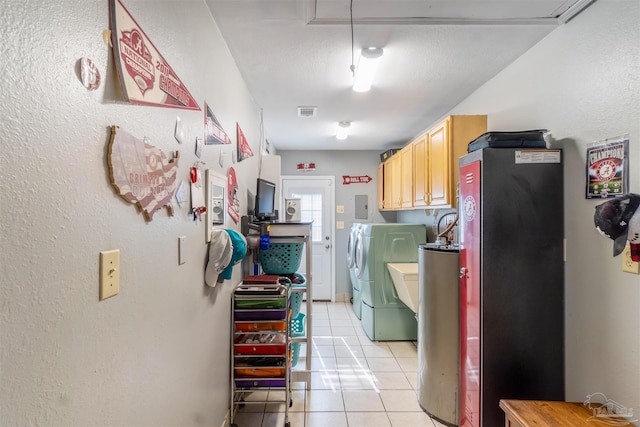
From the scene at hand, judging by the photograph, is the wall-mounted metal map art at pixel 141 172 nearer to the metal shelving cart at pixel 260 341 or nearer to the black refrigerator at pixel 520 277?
the metal shelving cart at pixel 260 341

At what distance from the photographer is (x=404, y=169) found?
3553mm

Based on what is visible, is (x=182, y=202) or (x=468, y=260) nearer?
(x=182, y=202)

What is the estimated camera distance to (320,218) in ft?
16.1

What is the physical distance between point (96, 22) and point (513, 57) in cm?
241

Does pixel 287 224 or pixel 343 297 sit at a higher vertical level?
pixel 287 224

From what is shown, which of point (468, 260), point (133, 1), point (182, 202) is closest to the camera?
point (133, 1)

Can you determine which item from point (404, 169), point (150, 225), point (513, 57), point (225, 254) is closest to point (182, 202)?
point (150, 225)

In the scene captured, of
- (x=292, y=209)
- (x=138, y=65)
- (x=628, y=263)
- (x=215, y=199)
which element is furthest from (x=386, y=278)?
(x=138, y=65)

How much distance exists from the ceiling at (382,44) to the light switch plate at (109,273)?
1.42 metres

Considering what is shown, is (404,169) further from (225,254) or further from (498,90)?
Result: (225,254)

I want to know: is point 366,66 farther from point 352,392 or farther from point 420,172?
point 352,392

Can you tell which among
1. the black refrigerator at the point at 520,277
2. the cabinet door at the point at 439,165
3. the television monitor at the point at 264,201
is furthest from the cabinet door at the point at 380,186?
the black refrigerator at the point at 520,277

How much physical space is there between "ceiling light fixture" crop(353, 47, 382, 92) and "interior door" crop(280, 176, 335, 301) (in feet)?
8.98

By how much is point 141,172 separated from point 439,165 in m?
2.35
